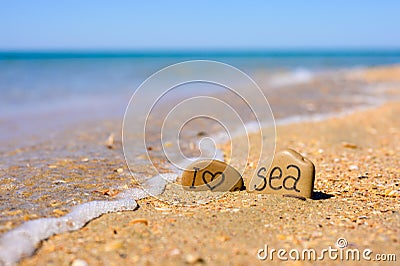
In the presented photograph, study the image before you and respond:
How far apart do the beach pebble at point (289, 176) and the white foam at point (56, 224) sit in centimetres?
110

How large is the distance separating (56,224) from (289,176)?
6.55 feet

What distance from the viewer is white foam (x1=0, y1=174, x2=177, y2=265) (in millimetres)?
2814

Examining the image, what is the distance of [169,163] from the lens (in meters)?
5.62

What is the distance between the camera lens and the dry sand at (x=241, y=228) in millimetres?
2754

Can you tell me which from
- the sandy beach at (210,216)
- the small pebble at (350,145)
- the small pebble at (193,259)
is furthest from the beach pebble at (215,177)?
the small pebble at (350,145)

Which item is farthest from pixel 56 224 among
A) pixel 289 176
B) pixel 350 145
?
pixel 350 145

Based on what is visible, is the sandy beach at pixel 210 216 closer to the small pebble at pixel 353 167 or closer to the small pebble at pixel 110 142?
the small pebble at pixel 353 167

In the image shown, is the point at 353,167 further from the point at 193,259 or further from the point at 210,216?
the point at 193,259

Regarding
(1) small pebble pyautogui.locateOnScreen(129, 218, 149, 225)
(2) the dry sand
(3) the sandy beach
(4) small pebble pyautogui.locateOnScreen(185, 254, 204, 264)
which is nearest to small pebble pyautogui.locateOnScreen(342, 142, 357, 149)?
(3) the sandy beach

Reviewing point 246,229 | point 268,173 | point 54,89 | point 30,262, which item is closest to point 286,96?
point 54,89

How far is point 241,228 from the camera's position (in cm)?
320

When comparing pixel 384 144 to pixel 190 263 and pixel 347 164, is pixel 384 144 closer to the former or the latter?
A: pixel 347 164

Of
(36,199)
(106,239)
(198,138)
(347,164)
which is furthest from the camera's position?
(198,138)

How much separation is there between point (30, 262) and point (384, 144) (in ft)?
18.4
